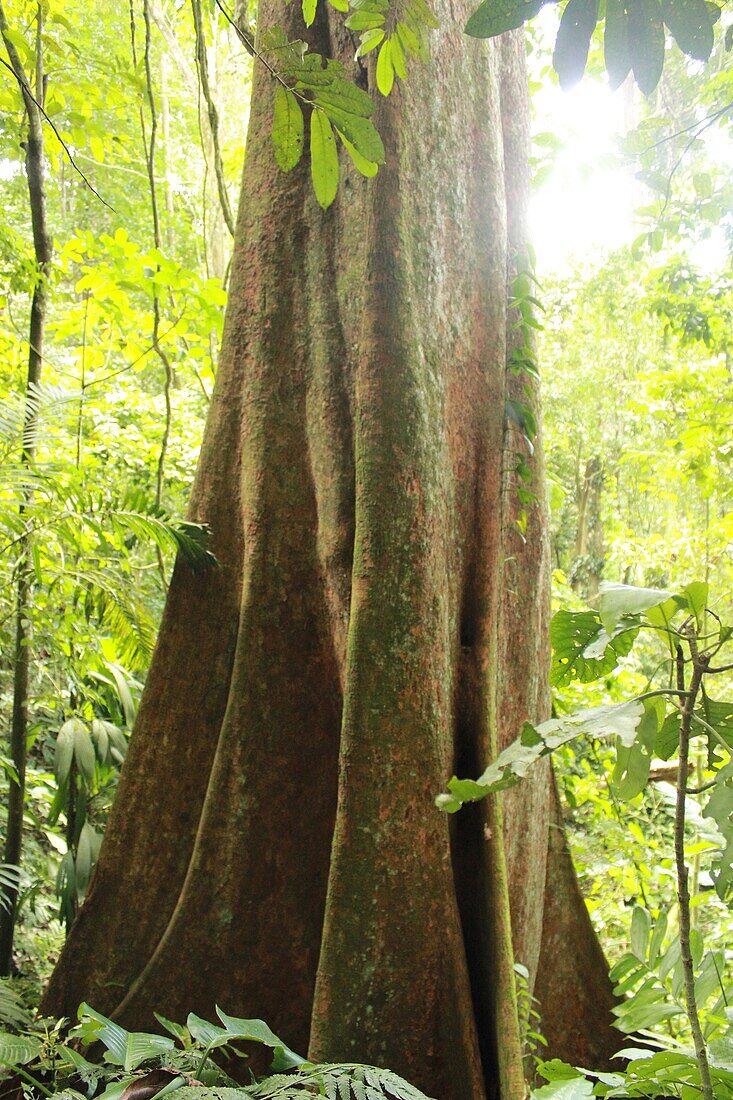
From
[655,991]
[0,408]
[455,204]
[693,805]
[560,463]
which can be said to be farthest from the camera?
[560,463]

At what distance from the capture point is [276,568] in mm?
2439

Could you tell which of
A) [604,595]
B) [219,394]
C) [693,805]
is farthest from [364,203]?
[693,805]

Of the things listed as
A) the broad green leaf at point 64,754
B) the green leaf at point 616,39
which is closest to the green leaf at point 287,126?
the green leaf at point 616,39

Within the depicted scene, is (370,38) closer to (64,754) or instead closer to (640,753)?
(640,753)

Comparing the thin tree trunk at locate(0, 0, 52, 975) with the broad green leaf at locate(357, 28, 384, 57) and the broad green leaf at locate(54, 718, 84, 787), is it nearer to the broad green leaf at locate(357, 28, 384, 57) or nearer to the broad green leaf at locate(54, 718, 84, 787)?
the broad green leaf at locate(54, 718, 84, 787)

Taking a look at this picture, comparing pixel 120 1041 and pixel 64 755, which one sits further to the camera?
pixel 64 755

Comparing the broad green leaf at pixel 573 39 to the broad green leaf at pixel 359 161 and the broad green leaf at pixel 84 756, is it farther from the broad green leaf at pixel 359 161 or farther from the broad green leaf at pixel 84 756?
the broad green leaf at pixel 84 756

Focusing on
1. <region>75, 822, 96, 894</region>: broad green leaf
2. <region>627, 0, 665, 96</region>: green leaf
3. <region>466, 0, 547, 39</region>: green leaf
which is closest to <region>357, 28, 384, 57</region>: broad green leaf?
<region>466, 0, 547, 39</region>: green leaf

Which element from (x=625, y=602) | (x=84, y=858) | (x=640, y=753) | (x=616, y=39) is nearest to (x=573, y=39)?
(x=616, y=39)

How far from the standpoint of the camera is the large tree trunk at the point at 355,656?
1.90m

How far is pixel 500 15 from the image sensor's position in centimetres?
108

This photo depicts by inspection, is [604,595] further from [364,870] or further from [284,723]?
[284,723]

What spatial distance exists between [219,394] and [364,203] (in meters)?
0.71

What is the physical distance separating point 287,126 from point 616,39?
0.52 m
